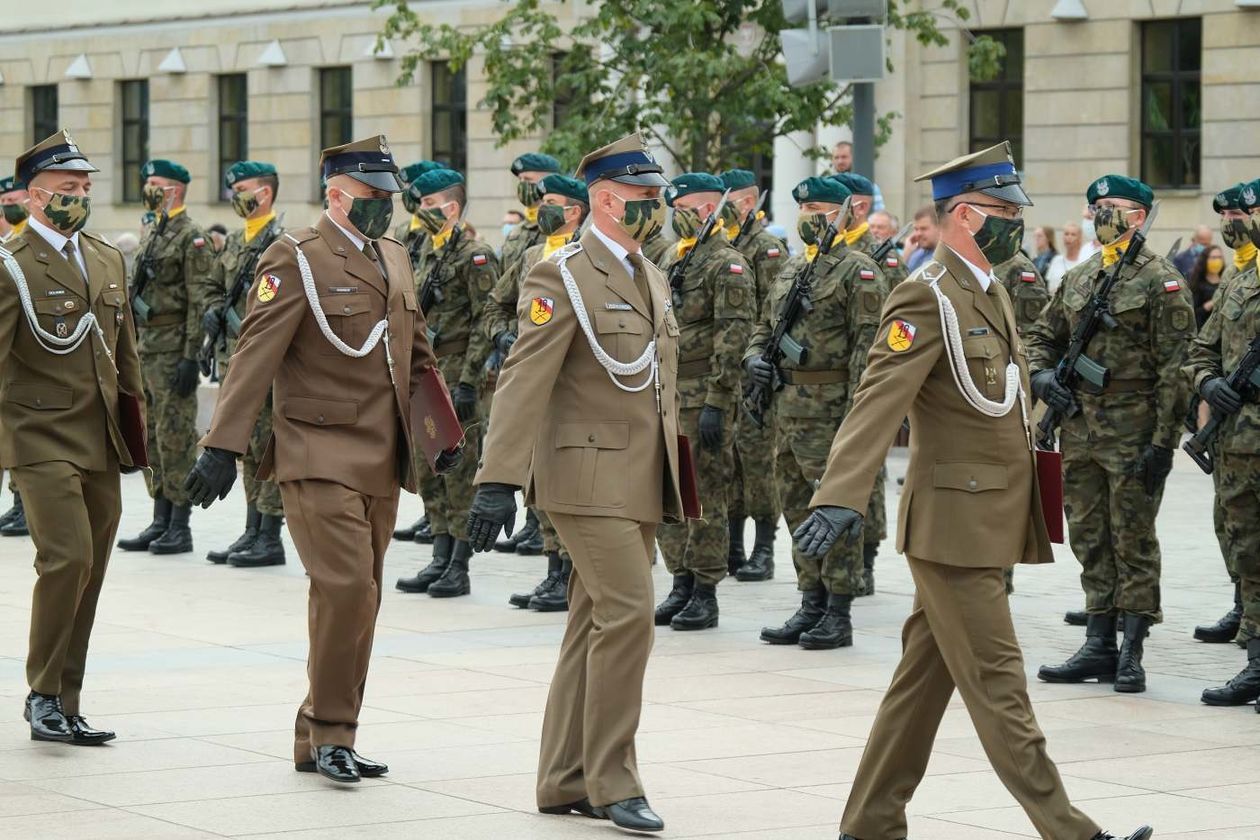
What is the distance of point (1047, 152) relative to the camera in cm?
2806

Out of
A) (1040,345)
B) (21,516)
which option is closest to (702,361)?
(1040,345)

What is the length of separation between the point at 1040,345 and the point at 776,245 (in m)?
2.83

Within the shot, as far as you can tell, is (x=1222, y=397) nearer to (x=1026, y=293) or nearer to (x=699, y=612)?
(x=1026, y=293)

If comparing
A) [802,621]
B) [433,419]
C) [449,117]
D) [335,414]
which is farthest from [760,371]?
[449,117]

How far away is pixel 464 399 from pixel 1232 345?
4.97 meters

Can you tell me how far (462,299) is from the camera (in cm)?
1323

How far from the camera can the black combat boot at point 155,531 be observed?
573 inches

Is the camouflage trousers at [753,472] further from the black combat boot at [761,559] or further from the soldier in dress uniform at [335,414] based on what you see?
the soldier in dress uniform at [335,414]

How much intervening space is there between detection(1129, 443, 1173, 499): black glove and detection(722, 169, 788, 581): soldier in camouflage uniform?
3.03 m

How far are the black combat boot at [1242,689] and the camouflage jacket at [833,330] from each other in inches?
94.6

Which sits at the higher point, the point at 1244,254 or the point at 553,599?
the point at 1244,254

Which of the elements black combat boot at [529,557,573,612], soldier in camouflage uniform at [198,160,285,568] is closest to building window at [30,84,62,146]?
soldier in camouflage uniform at [198,160,285,568]

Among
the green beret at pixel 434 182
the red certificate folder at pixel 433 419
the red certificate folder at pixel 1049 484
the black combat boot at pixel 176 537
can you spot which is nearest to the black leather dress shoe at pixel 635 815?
A: the red certificate folder at pixel 1049 484

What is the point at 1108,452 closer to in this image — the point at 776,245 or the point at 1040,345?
the point at 1040,345
